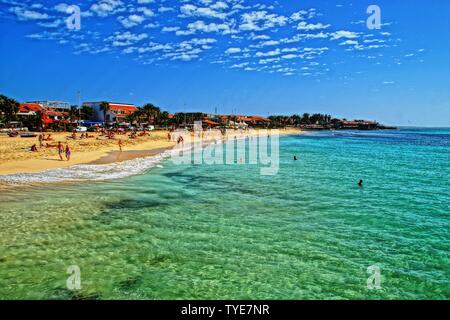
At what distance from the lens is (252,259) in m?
9.05

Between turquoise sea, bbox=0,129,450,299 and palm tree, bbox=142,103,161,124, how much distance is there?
83415 mm

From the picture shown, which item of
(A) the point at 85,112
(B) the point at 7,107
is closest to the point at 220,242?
(B) the point at 7,107

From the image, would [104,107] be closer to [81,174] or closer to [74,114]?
[74,114]

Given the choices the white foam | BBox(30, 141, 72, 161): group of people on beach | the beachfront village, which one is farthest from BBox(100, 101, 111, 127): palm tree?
the white foam

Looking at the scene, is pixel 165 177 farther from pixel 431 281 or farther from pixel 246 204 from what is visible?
pixel 431 281

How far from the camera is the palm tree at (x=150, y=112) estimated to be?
99.7 metres

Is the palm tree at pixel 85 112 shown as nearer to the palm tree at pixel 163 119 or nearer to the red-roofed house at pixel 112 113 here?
the red-roofed house at pixel 112 113

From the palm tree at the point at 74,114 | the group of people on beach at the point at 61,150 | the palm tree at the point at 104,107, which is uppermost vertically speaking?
the palm tree at the point at 104,107

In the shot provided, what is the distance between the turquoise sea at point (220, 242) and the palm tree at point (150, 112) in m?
83.4

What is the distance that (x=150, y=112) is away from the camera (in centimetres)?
10006

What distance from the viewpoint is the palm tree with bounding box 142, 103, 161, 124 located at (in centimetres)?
9970

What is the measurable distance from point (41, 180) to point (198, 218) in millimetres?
12516

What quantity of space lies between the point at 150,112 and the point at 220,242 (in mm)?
94361

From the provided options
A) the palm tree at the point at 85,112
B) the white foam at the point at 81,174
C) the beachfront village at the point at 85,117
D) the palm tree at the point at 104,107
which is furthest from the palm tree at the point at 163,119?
the white foam at the point at 81,174
